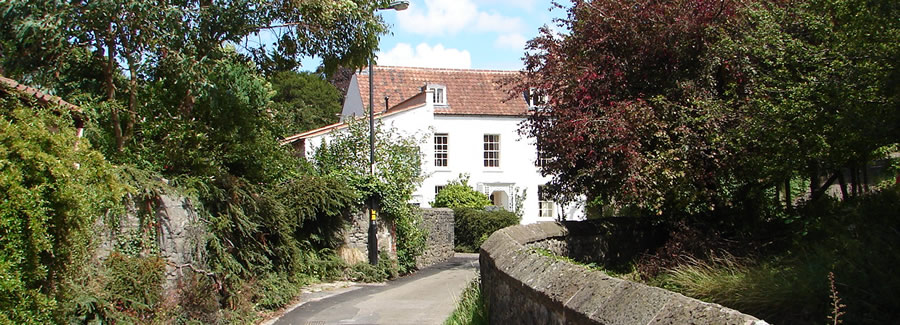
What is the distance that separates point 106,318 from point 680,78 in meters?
8.47

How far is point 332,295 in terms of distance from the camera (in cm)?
1620

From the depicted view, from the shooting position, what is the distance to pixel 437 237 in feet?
82.7

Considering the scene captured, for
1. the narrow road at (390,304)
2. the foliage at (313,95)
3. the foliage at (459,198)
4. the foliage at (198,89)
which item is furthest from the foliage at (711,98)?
the foliage at (313,95)

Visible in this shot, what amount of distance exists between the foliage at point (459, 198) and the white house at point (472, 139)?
1.14m

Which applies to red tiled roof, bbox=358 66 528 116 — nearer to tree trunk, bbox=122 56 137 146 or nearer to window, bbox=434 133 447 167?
window, bbox=434 133 447 167

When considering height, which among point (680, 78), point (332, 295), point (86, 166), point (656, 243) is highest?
point (680, 78)

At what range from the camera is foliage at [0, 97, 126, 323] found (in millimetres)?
5934

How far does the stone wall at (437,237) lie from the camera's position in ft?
79.2

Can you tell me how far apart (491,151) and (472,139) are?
1107mm

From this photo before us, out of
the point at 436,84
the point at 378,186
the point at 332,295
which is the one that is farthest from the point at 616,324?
the point at 436,84

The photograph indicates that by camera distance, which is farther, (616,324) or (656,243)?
(656,243)

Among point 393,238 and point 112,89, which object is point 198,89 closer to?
point 112,89

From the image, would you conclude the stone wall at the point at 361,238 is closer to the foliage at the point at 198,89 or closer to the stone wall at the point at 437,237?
the stone wall at the point at 437,237

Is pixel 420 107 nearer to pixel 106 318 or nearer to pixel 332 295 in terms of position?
pixel 332 295
